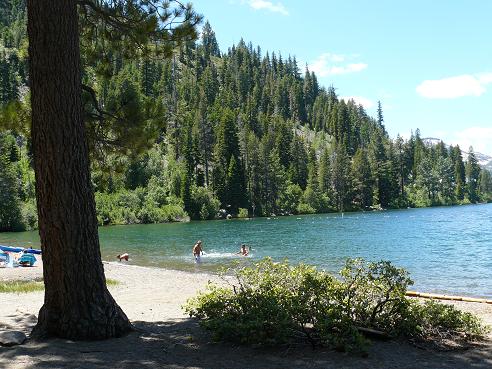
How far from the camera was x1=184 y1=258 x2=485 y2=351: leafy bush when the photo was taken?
6.83 m

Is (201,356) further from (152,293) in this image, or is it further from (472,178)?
(472,178)

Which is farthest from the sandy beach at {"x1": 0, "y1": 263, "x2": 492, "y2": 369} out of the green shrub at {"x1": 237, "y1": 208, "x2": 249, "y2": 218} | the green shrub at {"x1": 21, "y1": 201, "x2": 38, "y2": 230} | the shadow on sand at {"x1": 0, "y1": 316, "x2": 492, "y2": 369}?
the green shrub at {"x1": 237, "y1": 208, "x2": 249, "y2": 218}

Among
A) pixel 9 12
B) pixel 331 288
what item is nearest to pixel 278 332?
pixel 331 288

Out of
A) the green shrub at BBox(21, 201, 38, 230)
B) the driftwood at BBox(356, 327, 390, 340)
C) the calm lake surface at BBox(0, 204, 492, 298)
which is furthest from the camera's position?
the green shrub at BBox(21, 201, 38, 230)

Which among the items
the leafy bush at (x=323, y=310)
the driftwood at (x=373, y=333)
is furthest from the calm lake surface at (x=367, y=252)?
the driftwood at (x=373, y=333)

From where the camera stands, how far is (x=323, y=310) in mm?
7133

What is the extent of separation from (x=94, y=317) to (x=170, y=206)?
83419 mm

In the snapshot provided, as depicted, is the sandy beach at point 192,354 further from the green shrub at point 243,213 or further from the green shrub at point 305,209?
the green shrub at point 305,209

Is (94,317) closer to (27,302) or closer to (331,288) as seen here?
(331,288)

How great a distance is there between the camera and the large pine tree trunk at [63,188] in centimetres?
678

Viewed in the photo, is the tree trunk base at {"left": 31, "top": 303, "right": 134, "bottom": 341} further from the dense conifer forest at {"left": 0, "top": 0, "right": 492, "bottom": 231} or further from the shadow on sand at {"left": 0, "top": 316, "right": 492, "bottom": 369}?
the dense conifer forest at {"left": 0, "top": 0, "right": 492, "bottom": 231}

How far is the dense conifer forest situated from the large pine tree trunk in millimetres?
3761

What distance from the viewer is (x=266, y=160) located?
340ft

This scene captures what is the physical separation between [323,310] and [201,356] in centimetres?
186
